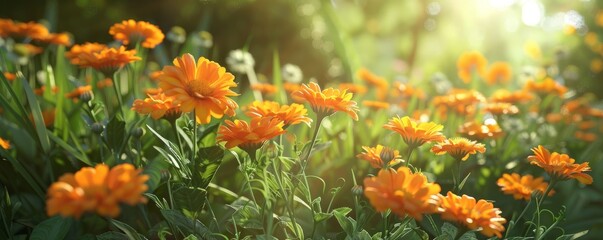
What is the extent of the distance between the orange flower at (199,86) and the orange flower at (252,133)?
0.13 ft

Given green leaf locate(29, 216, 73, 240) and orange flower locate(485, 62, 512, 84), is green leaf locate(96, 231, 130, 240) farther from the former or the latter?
orange flower locate(485, 62, 512, 84)

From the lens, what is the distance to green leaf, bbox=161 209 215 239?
123cm

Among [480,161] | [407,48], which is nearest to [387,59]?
[407,48]

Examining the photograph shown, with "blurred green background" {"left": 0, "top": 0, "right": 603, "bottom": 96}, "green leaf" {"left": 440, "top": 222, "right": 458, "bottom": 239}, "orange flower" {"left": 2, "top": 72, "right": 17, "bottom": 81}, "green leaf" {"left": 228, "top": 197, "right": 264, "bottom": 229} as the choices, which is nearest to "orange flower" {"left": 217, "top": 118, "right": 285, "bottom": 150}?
"green leaf" {"left": 228, "top": 197, "right": 264, "bottom": 229}

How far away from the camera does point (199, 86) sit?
1146 mm

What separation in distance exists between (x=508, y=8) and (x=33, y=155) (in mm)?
5903

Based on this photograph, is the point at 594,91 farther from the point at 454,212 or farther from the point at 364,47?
the point at 454,212

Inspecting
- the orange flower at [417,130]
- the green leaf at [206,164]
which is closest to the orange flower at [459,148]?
the orange flower at [417,130]

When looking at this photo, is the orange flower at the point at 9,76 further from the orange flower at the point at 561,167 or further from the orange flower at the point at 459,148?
the orange flower at the point at 561,167

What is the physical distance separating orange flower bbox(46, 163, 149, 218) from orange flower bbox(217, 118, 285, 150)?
0.33 metres

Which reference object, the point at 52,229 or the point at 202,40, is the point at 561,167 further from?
the point at 202,40

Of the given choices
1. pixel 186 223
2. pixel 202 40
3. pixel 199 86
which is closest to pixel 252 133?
pixel 199 86

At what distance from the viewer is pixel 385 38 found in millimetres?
7812

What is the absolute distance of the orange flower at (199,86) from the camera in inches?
43.9
